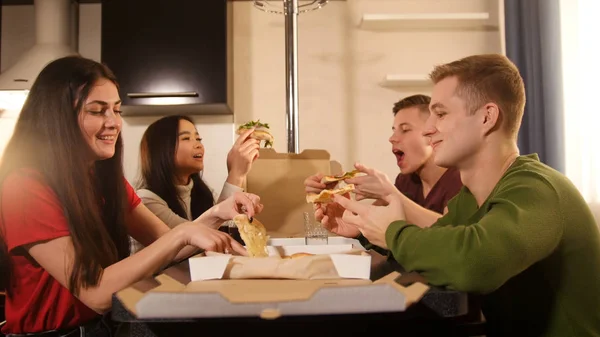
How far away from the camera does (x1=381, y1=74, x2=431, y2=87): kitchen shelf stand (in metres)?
3.10

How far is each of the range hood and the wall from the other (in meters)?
0.55

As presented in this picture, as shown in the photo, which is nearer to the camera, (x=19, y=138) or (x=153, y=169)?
(x=19, y=138)

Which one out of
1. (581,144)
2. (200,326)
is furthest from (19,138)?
(581,144)

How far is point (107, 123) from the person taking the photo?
138 centimetres

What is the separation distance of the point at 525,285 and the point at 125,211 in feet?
3.40

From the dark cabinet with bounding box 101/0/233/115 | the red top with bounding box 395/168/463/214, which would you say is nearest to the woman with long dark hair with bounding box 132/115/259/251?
the dark cabinet with bounding box 101/0/233/115

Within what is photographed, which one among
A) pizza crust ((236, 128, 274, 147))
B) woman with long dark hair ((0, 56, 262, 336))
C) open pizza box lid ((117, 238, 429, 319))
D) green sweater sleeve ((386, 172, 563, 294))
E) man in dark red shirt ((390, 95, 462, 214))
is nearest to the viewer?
open pizza box lid ((117, 238, 429, 319))

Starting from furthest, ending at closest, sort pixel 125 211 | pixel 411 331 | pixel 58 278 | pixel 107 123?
pixel 125 211
pixel 107 123
pixel 58 278
pixel 411 331

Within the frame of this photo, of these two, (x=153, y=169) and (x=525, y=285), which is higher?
(x=153, y=169)

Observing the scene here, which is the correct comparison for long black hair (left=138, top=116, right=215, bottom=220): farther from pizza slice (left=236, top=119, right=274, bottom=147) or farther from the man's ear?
the man's ear

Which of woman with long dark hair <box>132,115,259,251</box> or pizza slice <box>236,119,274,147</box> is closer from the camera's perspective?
woman with long dark hair <box>132,115,259,251</box>

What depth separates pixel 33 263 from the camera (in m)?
1.20

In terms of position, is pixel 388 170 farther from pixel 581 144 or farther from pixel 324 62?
pixel 581 144

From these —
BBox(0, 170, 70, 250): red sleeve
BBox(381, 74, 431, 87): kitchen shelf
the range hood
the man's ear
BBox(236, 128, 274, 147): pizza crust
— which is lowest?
BBox(0, 170, 70, 250): red sleeve
